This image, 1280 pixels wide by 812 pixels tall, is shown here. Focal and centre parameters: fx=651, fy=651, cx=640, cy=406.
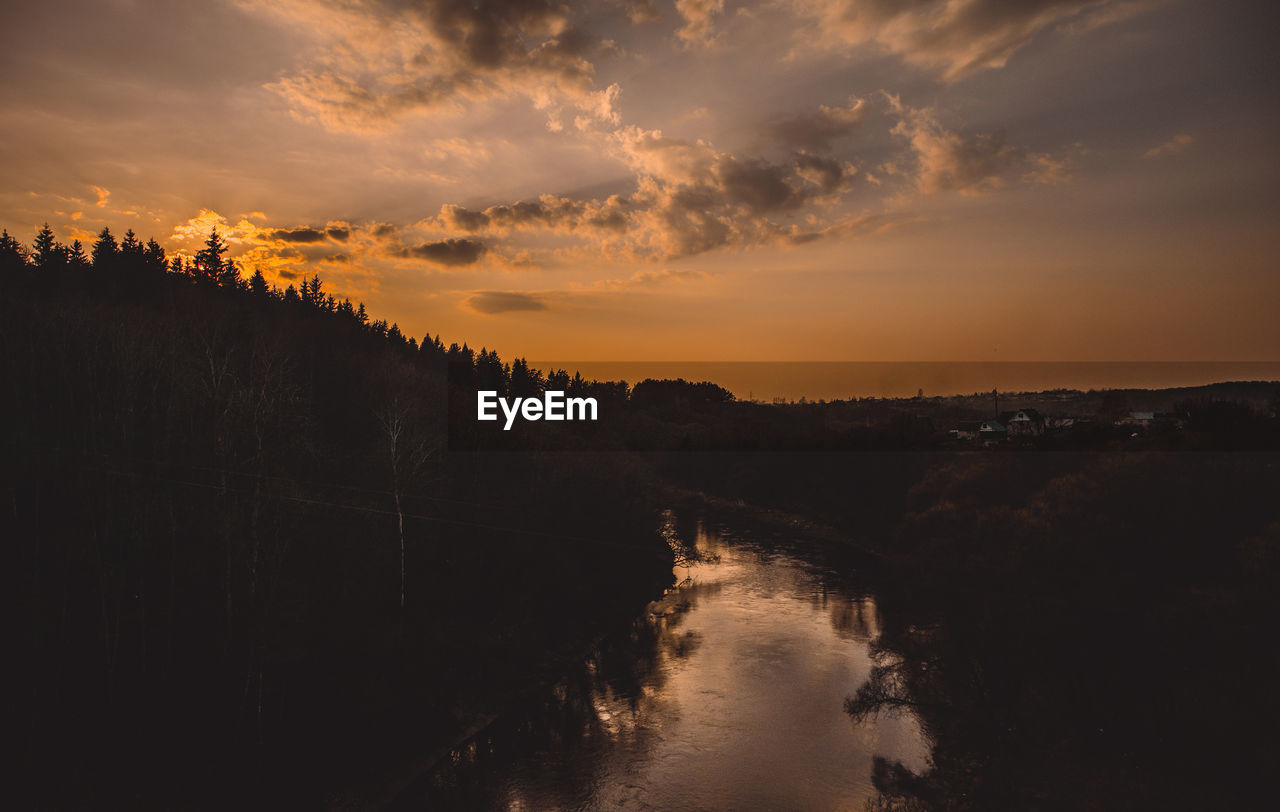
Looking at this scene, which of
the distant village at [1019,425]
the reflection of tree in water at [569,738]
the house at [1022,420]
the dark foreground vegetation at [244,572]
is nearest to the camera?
the reflection of tree in water at [569,738]

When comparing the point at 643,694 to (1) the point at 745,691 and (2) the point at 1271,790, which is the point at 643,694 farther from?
(2) the point at 1271,790

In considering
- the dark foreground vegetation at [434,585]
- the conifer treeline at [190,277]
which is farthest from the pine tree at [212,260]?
the dark foreground vegetation at [434,585]

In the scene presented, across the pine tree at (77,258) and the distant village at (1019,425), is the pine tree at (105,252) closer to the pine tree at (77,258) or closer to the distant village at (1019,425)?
the pine tree at (77,258)

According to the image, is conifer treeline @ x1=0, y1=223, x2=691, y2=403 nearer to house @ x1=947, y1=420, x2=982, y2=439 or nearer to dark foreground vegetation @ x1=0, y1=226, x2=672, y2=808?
dark foreground vegetation @ x1=0, y1=226, x2=672, y2=808

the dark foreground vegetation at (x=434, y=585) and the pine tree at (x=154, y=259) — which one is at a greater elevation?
the pine tree at (x=154, y=259)

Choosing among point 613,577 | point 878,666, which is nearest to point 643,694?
point 878,666

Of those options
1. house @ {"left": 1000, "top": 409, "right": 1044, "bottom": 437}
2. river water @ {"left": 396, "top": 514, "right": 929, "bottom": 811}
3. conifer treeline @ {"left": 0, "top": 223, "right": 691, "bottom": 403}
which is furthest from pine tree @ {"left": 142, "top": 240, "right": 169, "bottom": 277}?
house @ {"left": 1000, "top": 409, "right": 1044, "bottom": 437}
